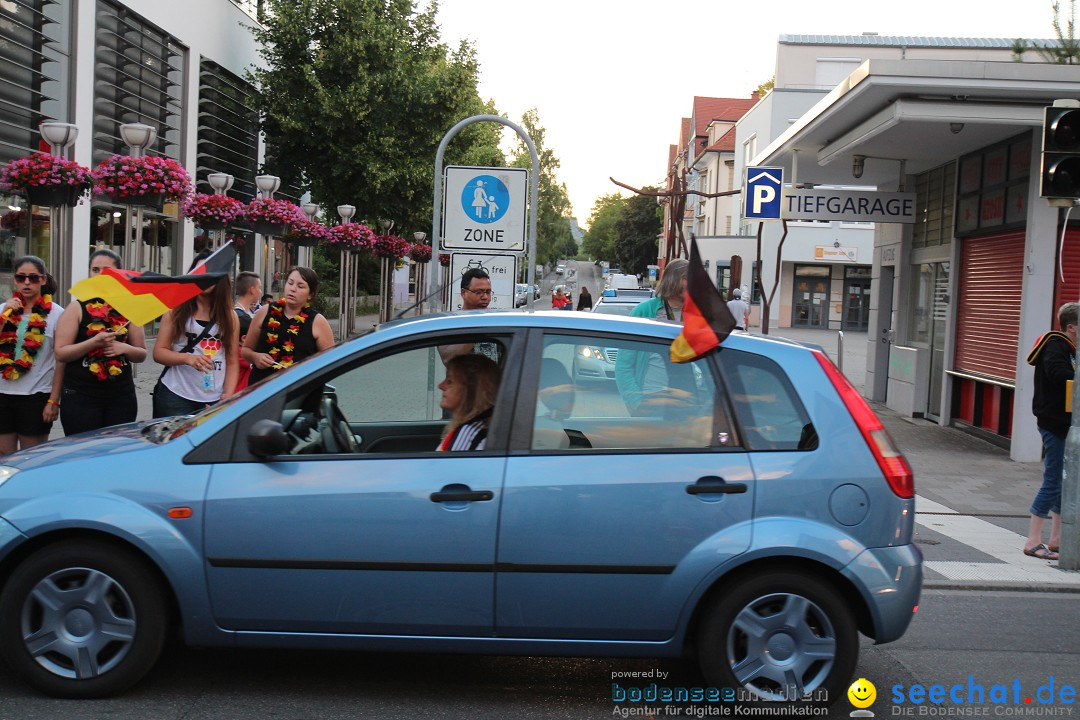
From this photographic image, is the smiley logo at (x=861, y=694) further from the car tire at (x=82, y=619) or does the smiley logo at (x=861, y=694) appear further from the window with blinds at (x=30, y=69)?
the window with blinds at (x=30, y=69)

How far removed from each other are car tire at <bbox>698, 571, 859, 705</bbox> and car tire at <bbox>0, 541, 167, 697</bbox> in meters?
2.23

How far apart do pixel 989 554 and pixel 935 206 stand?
1014 centimetres

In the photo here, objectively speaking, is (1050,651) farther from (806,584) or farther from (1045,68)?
(1045,68)

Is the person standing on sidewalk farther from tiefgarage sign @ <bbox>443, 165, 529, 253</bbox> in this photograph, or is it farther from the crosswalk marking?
tiefgarage sign @ <bbox>443, 165, 529, 253</bbox>

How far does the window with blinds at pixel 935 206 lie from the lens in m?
16.1

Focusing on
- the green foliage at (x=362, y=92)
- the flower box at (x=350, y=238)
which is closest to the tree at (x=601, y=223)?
the green foliage at (x=362, y=92)

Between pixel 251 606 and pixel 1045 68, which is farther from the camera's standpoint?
pixel 1045 68

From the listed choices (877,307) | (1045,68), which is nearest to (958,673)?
(1045,68)

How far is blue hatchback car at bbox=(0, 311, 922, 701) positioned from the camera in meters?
4.24

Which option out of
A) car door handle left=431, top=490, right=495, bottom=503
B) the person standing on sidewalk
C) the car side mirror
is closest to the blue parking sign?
the person standing on sidewalk

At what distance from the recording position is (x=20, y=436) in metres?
6.76

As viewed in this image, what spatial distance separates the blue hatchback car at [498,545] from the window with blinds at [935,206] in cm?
1260

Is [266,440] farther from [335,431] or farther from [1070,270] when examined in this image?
[1070,270]

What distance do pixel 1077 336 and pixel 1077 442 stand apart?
2.45 feet
